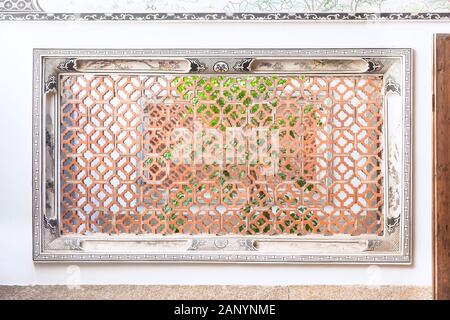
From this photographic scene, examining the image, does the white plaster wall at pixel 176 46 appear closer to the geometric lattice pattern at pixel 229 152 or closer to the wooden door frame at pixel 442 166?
the wooden door frame at pixel 442 166

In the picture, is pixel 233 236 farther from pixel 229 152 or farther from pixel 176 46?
pixel 176 46

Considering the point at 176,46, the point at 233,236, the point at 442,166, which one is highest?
the point at 176,46

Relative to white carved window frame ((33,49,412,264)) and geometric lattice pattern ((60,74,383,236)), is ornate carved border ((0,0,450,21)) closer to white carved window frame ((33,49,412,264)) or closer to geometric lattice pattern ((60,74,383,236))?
white carved window frame ((33,49,412,264))

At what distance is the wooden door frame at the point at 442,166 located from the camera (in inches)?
101

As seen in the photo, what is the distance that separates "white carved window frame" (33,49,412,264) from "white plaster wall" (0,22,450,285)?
0.05 metres

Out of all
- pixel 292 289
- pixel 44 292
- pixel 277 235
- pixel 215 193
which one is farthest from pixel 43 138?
pixel 292 289

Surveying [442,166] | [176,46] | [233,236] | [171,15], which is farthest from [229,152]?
[442,166]

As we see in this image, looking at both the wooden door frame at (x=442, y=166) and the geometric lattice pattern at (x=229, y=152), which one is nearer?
the wooden door frame at (x=442, y=166)

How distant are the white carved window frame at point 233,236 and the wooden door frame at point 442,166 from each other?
148 mm

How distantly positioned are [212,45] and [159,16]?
349 millimetres

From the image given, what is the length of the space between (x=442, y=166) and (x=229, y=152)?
121 cm

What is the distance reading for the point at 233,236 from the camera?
2689 mm

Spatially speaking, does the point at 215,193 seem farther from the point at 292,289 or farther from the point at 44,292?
the point at 44,292

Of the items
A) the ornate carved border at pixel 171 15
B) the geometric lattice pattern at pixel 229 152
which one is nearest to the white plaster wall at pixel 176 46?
the ornate carved border at pixel 171 15
